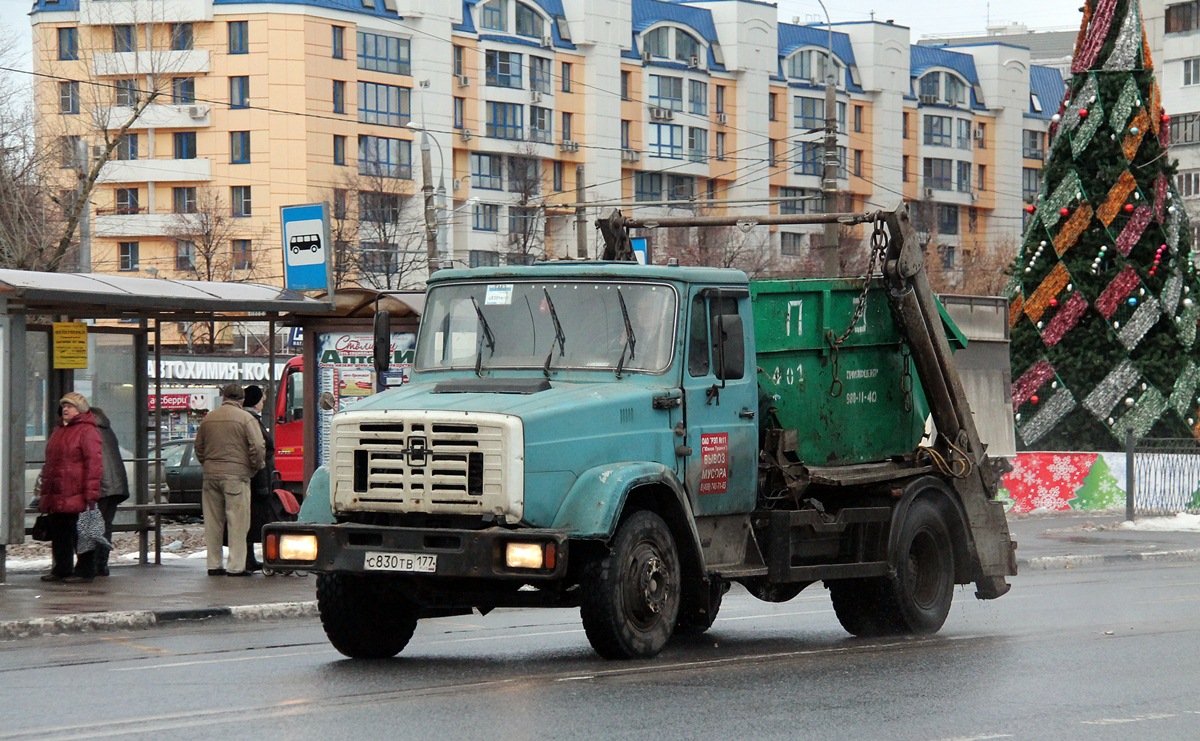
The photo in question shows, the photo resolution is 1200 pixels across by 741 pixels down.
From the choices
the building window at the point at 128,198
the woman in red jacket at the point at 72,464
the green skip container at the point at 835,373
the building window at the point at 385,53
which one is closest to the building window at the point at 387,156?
the building window at the point at 385,53

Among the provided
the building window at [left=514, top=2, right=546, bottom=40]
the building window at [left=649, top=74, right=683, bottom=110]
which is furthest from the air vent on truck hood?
the building window at [left=649, top=74, right=683, bottom=110]

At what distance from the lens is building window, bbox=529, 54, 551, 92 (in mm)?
97250

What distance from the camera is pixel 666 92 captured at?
10512 cm

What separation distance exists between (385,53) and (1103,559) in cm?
7025

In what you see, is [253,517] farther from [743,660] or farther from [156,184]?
[156,184]

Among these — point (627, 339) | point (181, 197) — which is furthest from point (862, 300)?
point (181, 197)

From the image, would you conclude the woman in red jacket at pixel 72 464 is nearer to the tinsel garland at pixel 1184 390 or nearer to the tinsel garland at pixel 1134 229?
the tinsel garland at pixel 1134 229

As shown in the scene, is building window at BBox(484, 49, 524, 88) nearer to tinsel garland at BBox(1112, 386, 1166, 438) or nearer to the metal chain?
tinsel garland at BBox(1112, 386, 1166, 438)

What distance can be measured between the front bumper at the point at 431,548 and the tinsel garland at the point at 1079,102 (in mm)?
24565

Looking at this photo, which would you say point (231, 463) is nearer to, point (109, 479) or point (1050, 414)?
point (109, 479)

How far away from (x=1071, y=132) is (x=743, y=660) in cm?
2334

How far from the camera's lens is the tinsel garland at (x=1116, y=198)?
32.6m

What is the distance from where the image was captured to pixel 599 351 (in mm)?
11852

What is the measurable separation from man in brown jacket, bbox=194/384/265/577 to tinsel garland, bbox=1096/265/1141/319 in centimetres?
1924
